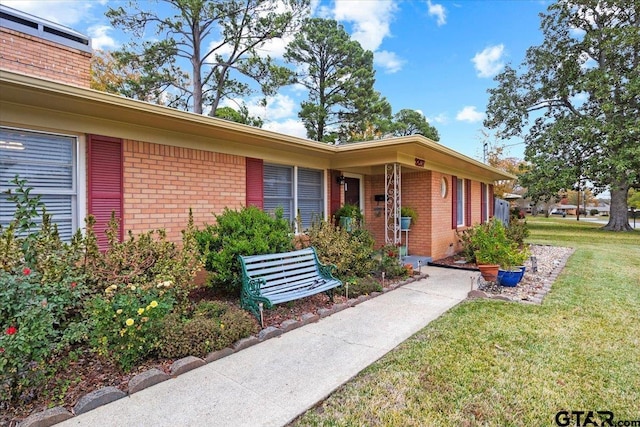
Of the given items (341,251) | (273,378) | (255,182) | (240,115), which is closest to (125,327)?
(273,378)

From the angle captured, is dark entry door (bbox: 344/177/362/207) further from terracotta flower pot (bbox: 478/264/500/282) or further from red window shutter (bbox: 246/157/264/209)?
terracotta flower pot (bbox: 478/264/500/282)

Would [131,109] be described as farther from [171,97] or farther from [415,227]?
[171,97]

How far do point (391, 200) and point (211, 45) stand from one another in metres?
11.5

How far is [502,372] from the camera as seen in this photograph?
2.93 m

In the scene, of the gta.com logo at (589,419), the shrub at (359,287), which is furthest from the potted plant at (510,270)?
the gta.com logo at (589,419)

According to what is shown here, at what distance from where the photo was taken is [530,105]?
20859 millimetres

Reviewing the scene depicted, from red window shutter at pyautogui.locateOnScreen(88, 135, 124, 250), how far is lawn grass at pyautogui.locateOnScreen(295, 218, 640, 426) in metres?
3.76

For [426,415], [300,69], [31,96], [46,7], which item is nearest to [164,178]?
[31,96]

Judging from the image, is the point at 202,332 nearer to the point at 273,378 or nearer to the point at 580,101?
the point at 273,378

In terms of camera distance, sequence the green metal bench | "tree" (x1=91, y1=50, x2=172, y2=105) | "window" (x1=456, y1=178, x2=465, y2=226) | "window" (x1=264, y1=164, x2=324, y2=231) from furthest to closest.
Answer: "tree" (x1=91, y1=50, x2=172, y2=105), "window" (x1=456, y1=178, x2=465, y2=226), "window" (x1=264, y1=164, x2=324, y2=231), the green metal bench

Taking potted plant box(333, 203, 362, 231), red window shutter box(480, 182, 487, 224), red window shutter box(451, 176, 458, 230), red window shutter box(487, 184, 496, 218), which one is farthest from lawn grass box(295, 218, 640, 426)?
red window shutter box(487, 184, 496, 218)

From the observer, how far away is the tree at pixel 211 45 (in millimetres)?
12906

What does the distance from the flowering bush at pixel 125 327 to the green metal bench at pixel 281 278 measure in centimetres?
118

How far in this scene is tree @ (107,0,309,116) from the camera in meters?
12.9
